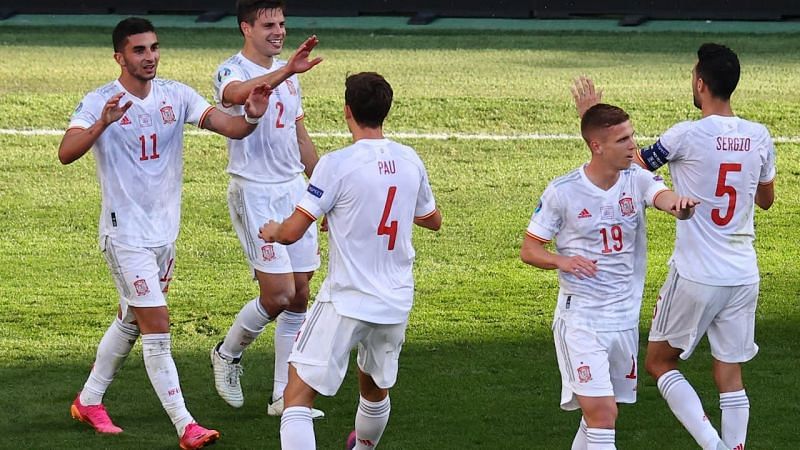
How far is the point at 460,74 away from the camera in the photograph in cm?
1831

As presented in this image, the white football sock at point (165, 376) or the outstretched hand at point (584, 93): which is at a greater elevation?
the outstretched hand at point (584, 93)

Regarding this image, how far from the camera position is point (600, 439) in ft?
18.9

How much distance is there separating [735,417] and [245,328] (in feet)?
8.93

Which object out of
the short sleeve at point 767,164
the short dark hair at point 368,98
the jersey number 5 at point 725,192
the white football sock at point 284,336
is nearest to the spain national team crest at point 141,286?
the white football sock at point 284,336

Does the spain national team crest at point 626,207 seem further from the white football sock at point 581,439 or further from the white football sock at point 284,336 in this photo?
the white football sock at point 284,336

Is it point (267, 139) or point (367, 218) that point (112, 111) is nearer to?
point (267, 139)

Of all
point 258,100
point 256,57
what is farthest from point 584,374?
point 256,57

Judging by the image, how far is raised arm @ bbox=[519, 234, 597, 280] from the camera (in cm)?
570

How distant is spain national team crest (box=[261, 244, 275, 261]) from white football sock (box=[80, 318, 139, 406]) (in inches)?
32.1

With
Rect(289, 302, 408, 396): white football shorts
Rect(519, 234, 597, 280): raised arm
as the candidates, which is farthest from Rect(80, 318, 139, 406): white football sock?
Rect(519, 234, 597, 280): raised arm

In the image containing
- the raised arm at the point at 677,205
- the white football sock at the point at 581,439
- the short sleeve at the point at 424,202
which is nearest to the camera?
the raised arm at the point at 677,205

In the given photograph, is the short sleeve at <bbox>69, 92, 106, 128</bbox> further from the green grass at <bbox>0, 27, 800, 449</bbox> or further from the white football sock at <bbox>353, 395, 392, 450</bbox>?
the white football sock at <bbox>353, 395, 392, 450</bbox>

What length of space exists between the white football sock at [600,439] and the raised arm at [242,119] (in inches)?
90.9

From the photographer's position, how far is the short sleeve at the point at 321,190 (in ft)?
19.2
